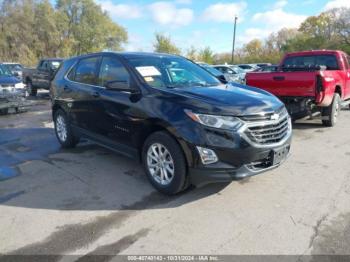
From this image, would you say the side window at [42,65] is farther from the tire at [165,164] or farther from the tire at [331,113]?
the tire at [165,164]

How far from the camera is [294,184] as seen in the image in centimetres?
445

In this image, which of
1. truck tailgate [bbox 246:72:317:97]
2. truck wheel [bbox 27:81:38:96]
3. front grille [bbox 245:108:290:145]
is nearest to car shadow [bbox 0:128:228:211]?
front grille [bbox 245:108:290:145]

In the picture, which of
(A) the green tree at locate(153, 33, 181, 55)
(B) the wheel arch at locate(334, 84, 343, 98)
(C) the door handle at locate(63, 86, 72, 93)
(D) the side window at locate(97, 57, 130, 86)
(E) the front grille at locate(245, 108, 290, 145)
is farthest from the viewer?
(A) the green tree at locate(153, 33, 181, 55)

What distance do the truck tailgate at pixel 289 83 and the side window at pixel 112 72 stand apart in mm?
4545

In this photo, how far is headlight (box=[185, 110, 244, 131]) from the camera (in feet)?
11.8

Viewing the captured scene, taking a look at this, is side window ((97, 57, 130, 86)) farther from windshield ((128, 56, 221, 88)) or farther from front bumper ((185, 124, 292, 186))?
front bumper ((185, 124, 292, 186))

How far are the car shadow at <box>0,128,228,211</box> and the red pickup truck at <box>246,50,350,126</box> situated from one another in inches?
165

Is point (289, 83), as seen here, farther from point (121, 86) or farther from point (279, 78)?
point (121, 86)

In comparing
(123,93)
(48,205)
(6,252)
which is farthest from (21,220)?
(123,93)

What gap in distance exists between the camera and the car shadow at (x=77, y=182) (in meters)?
3.97

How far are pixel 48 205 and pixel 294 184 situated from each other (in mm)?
3230

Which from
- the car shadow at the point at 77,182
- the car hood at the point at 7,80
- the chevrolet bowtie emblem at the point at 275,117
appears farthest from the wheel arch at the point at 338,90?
the car hood at the point at 7,80

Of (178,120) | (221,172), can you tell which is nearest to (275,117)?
(221,172)

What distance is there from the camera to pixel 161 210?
3.75 meters
